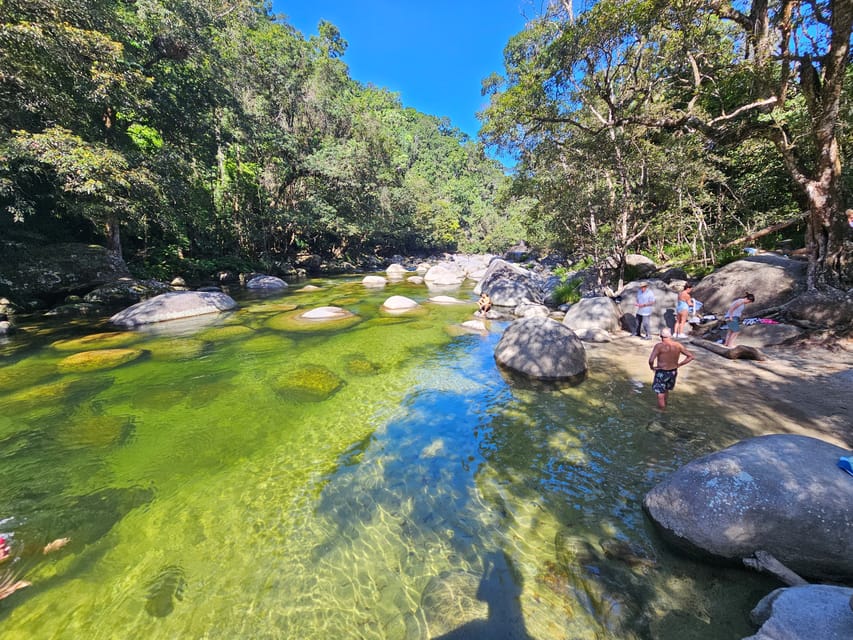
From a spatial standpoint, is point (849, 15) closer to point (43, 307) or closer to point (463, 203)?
point (43, 307)

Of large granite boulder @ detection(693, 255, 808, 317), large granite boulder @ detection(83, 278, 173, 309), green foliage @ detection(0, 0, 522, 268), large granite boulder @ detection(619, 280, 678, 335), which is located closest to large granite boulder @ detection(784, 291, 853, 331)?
large granite boulder @ detection(693, 255, 808, 317)

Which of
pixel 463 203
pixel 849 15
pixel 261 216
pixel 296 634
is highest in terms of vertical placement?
pixel 463 203

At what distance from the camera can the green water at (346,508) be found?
2816 millimetres

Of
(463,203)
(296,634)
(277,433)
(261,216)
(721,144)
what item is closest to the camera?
(296,634)

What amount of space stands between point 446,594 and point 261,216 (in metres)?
29.1

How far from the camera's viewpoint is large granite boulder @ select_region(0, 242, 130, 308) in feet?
46.0

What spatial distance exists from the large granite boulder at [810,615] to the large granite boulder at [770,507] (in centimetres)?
68

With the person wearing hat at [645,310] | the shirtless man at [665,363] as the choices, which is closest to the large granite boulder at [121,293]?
the shirtless man at [665,363]

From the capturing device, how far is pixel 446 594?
3.01 meters

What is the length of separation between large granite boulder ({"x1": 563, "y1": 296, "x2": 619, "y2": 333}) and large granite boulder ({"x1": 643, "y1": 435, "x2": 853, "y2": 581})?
7.70 m

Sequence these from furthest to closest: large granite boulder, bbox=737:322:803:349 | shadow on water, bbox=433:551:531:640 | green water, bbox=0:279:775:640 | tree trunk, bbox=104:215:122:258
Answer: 1. tree trunk, bbox=104:215:122:258
2. large granite boulder, bbox=737:322:803:349
3. green water, bbox=0:279:775:640
4. shadow on water, bbox=433:551:531:640

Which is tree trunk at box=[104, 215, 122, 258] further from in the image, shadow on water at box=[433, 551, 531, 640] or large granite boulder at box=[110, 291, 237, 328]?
shadow on water at box=[433, 551, 531, 640]

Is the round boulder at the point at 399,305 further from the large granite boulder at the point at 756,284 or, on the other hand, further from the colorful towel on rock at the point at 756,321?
the colorful towel on rock at the point at 756,321

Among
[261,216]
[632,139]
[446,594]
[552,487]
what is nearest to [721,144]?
[632,139]
